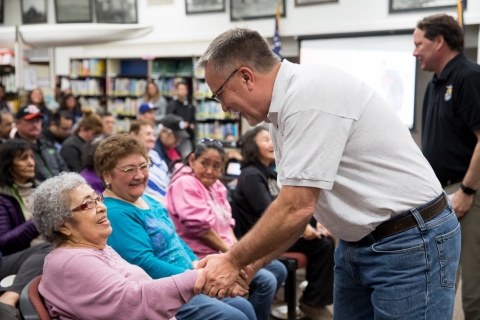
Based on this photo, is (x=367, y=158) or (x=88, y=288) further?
(x=88, y=288)

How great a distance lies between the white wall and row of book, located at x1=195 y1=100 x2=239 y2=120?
867 mm

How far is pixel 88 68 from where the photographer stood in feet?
37.6

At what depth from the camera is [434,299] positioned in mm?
1619

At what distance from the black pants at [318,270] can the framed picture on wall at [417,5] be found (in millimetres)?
4646

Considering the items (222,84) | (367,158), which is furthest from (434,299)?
(222,84)

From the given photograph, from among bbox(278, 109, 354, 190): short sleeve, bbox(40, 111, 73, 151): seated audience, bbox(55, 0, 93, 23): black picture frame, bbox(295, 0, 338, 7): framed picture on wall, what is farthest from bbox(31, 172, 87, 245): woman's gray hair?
bbox(55, 0, 93, 23): black picture frame

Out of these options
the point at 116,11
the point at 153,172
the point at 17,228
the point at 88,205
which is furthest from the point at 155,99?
the point at 88,205

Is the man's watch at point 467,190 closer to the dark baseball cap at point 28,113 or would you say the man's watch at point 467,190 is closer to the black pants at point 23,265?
the black pants at point 23,265

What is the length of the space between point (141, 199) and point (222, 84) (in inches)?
46.5

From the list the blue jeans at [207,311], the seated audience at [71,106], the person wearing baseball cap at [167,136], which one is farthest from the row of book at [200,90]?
the blue jeans at [207,311]

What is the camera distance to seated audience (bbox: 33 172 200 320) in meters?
1.83

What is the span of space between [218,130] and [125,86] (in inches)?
93.2

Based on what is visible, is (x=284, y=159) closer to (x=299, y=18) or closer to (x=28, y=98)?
(x=299, y=18)

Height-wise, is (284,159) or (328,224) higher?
(284,159)
